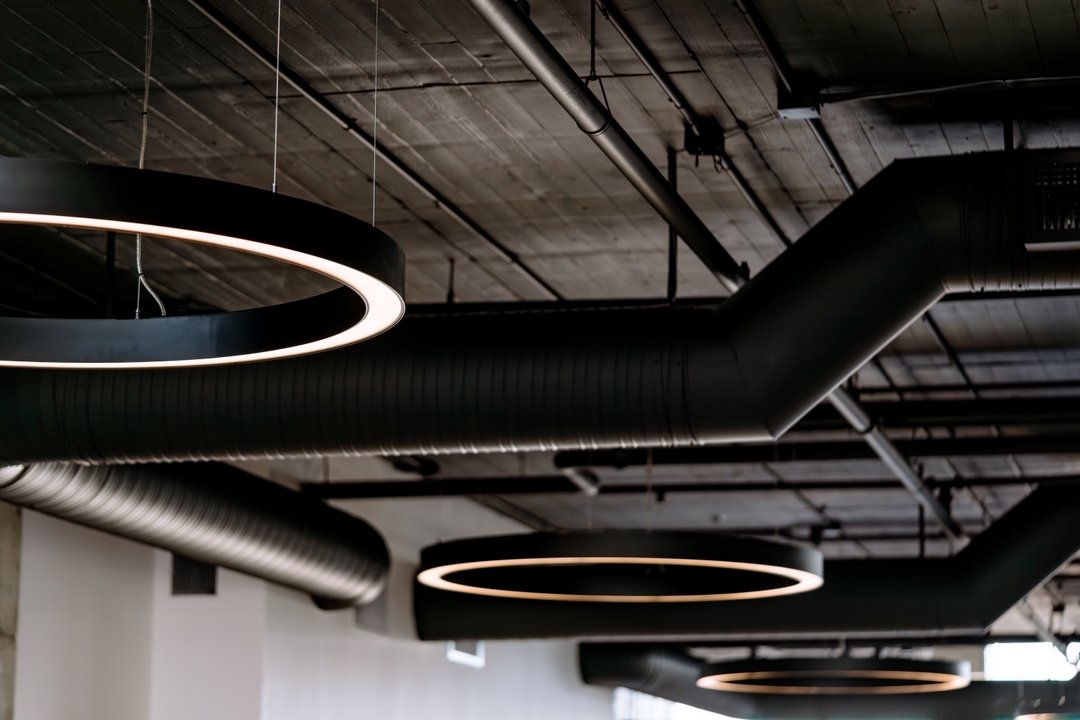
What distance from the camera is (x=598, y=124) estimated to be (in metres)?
7.07

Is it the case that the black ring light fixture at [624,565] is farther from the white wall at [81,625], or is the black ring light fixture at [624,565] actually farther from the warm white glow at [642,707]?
the warm white glow at [642,707]

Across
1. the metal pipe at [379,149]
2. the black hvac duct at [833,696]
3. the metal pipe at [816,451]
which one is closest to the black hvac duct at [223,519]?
the metal pipe at [816,451]

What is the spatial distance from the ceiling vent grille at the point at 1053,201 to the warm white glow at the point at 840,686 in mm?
13562

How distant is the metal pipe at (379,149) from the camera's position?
7449mm

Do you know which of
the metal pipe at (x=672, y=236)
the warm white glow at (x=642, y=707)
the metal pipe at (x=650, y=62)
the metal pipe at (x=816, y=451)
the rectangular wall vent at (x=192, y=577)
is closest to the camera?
the metal pipe at (x=650, y=62)

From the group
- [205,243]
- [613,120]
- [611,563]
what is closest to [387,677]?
[611,563]

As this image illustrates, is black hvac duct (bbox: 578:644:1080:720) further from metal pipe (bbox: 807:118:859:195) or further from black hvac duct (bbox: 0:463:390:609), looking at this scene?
metal pipe (bbox: 807:118:859:195)

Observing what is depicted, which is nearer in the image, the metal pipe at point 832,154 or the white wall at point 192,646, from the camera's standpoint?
the metal pipe at point 832,154

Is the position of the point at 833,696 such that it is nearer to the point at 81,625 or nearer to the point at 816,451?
the point at 816,451

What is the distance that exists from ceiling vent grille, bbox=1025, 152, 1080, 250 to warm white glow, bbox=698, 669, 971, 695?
44.5ft

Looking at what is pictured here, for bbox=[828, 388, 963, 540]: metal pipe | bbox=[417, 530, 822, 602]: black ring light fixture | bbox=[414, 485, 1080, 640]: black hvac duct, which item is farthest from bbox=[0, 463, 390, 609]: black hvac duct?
bbox=[828, 388, 963, 540]: metal pipe

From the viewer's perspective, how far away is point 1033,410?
12633 millimetres

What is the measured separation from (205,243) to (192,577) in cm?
960

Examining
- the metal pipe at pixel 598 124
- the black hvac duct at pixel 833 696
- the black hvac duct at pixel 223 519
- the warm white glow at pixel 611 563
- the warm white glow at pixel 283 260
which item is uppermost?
the metal pipe at pixel 598 124
